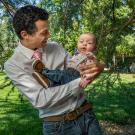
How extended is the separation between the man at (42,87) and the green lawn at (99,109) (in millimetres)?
3190

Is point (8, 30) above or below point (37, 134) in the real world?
above

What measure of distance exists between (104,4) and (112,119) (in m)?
3.69

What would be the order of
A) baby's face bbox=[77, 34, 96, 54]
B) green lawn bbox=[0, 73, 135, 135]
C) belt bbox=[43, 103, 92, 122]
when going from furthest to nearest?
green lawn bbox=[0, 73, 135, 135] → baby's face bbox=[77, 34, 96, 54] → belt bbox=[43, 103, 92, 122]

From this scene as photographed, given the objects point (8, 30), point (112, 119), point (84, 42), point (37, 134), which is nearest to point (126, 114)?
point (112, 119)

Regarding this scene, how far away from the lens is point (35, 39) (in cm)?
316

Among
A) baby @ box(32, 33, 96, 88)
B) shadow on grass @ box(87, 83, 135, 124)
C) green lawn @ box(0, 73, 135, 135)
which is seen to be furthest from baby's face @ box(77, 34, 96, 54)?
shadow on grass @ box(87, 83, 135, 124)

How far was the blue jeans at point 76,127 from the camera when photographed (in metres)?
3.27

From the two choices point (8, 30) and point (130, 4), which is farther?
point (130, 4)

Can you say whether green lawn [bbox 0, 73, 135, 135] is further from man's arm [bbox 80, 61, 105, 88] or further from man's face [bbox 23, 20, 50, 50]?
man's arm [bbox 80, 61, 105, 88]

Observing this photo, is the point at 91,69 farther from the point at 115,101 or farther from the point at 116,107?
the point at 115,101

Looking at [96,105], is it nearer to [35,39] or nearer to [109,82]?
[109,82]

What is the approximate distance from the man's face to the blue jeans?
53 cm

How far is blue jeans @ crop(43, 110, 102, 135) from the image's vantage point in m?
3.27

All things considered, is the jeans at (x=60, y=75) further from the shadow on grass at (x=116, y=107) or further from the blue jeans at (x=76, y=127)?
the shadow on grass at (x=116, y=107)
